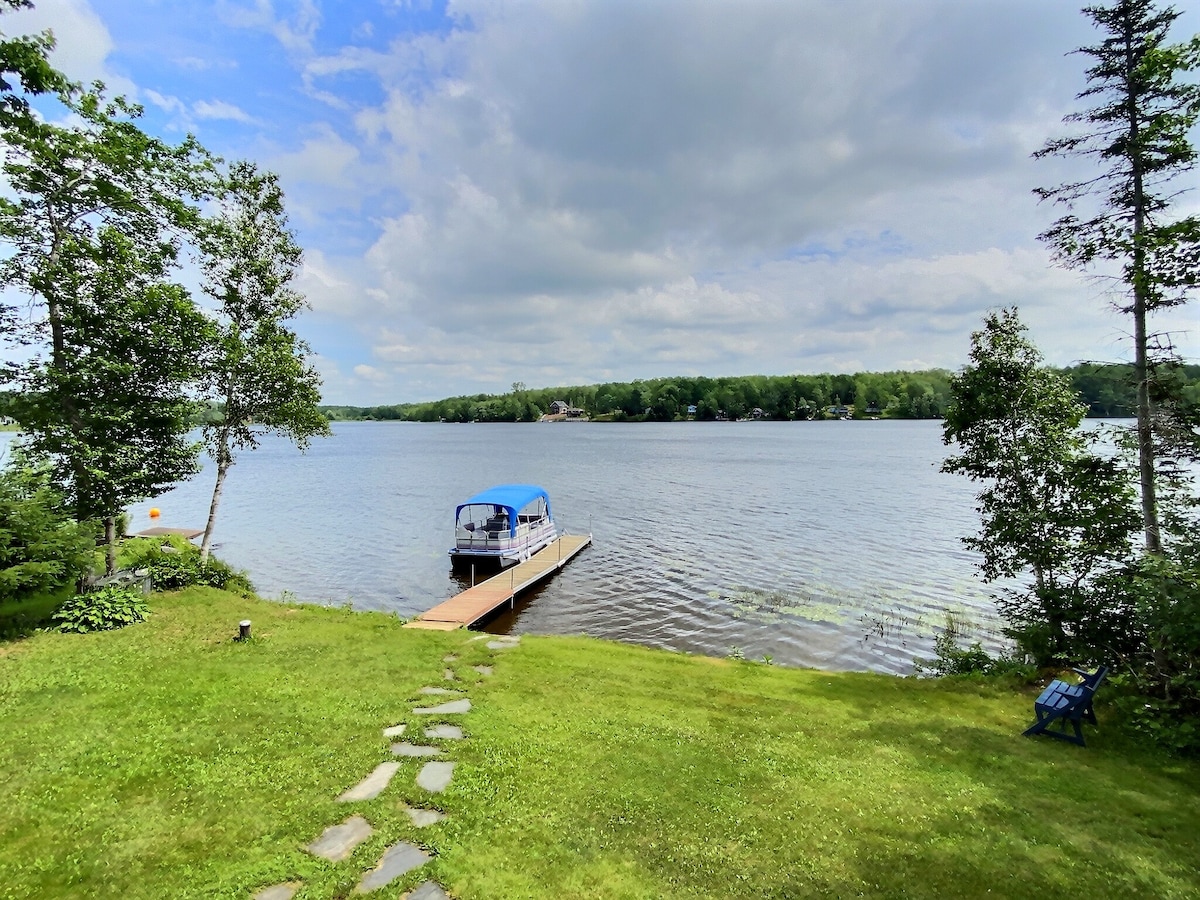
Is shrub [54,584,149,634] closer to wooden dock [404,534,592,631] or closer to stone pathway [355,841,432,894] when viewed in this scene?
wooden dock [404,534,592,631]

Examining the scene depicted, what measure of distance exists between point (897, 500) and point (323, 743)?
41.2 meters

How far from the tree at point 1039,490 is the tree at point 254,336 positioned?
17.6 m

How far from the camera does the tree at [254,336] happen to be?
55.7ft

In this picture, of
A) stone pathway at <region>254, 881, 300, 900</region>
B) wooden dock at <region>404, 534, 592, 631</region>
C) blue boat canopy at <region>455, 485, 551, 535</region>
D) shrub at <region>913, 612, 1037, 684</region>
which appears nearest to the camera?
Result: stone pathway at <region>254, 881, 300, 900</region>

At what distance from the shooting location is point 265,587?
23484 mm

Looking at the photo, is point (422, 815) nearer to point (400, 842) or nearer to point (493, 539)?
point (400, 842)

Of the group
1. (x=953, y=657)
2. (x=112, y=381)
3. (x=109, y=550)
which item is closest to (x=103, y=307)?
(x=112, y=381)

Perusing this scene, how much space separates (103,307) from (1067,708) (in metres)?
18.3

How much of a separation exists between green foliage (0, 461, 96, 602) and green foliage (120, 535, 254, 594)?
2909 mm

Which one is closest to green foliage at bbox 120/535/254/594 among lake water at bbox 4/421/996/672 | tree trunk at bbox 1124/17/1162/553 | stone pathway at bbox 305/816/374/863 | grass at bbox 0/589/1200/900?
grass at bbox 0/589/1200/900

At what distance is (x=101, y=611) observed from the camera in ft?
39.0

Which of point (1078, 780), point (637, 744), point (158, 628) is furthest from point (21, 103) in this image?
point (1078, 780)

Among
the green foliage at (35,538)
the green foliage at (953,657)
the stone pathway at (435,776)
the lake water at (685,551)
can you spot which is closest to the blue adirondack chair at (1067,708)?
the green foliage at (953,657)

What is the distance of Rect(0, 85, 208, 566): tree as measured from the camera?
11.4 meters
